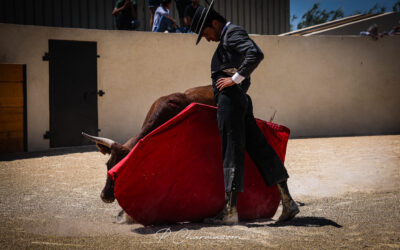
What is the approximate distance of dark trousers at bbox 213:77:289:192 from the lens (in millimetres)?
3336

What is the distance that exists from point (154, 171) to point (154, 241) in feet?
1.95

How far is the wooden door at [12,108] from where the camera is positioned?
8789mm

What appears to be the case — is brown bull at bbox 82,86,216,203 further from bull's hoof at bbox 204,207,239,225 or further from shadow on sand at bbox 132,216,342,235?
bull's hoof at bbox 204,207,239,225

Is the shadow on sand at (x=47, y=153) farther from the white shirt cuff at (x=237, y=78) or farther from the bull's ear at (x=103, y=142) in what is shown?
the white shirt cuff at (x=237, y=78)

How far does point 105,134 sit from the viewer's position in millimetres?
10234

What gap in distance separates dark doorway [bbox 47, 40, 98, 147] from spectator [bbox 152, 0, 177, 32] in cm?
177

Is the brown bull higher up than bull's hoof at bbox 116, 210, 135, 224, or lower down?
higher up

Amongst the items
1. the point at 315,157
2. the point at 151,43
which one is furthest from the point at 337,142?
the point at 151,43

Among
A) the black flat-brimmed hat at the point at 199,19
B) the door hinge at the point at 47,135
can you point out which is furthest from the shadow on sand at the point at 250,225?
the door hinge at the point at 47,135

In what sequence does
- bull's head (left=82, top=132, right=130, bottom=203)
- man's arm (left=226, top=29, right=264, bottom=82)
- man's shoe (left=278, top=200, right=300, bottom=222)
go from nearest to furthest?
1. man's arm (left=226, top=29, right=264, bottom=82)
2. man's shoe (left=278, top=200, right=300, bottom=222)
3. bull's head (left=82, top=132, right=130, bottom=203)

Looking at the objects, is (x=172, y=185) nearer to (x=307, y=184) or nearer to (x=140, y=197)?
(x=140, y=197)

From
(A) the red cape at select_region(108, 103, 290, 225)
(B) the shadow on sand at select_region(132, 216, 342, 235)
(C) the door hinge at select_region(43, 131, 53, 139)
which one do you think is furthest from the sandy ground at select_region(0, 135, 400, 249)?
(C) the door hinge at select_region(43, 131, 53, 139)

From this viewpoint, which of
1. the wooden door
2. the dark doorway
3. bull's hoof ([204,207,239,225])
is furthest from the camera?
the dark doorway

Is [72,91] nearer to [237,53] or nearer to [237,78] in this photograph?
[237,53]
